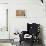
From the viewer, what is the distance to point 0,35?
2.67 meters

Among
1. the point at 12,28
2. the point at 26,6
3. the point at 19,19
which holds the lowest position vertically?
the point at 12,28

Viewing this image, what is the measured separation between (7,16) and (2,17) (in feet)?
0.42

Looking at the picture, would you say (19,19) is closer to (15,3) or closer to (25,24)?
(25,24)

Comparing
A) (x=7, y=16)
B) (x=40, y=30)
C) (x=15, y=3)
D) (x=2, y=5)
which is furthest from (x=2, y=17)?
(x=40, y=30)

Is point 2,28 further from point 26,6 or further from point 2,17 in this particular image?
point 26,6

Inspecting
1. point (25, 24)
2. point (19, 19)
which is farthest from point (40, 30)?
point (19, 19)

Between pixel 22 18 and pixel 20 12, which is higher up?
pixel 20 12

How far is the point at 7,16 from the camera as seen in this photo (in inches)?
105

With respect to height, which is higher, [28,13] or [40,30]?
[28,13]

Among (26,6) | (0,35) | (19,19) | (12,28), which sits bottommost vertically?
(0,35)

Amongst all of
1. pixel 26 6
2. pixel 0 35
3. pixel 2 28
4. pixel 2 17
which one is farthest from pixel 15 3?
pixel 0 35

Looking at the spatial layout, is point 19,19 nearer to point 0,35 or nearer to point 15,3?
point 15,3

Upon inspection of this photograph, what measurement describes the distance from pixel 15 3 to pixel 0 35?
88 cm

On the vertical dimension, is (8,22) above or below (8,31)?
above
